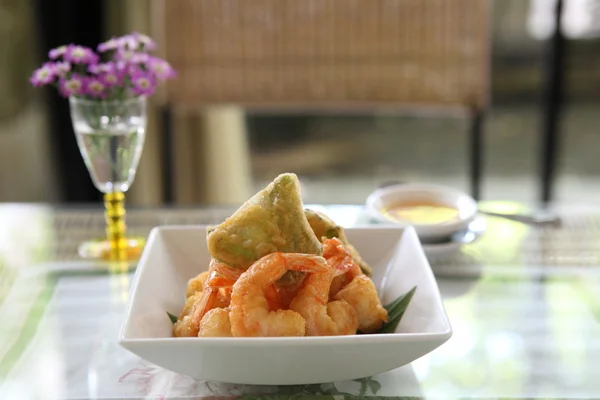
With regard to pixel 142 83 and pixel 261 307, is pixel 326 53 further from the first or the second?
pixel 261 307

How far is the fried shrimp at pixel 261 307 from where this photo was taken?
2.33 feet

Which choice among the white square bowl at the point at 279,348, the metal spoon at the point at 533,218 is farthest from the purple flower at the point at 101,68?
the metal spoon at the point at 533,218

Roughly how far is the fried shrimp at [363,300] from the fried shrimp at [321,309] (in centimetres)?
3

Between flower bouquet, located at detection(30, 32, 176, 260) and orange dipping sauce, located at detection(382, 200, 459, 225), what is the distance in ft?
1.29

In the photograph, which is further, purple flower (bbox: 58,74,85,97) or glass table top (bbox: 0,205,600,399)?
purple flower (bbox: 58,74,85,97)

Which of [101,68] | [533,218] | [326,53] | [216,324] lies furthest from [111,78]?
[326,53]

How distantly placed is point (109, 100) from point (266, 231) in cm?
45

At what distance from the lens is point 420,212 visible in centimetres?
122

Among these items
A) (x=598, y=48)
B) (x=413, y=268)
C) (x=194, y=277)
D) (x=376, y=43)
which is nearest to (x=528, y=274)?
(x=413, y=268)

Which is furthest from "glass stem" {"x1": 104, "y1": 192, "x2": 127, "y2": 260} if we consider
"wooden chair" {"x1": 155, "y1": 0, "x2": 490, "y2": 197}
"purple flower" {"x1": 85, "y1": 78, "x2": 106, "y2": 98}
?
"wooden chair" {"x1": 155, "y1": 0, "x2": 490, "y2": 197}

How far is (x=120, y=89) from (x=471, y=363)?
612mm

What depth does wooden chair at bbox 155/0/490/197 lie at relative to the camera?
78.9 inches

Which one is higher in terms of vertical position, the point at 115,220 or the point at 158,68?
the point at 158,68

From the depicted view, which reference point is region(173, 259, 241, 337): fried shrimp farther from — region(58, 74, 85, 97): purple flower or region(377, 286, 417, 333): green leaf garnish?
region(58, 74, 85, 97): purple flower
